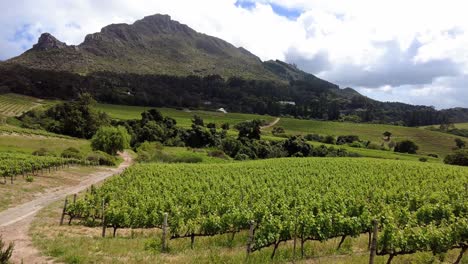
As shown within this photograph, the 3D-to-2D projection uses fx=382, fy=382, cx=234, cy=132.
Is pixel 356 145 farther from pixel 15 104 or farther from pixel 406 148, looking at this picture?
pixel 15 104

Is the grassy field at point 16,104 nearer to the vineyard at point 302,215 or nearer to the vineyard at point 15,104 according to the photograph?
the vineyard at point 15,104

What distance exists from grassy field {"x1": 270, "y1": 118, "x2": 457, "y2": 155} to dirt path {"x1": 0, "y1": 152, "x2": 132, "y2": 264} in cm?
10268

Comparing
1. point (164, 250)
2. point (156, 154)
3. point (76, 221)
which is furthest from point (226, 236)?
point (156, 154)

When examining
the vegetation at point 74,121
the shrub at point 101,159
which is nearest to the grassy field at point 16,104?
the vegetation at point 74,121

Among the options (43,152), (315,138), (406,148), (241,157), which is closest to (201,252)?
(43,152)

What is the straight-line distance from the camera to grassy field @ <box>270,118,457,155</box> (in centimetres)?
12662

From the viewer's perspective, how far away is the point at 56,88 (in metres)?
167

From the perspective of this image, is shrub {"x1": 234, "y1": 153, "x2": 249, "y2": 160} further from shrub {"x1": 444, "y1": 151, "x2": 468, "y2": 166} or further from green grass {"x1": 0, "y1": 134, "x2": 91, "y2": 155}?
shrub {"x1": 444, "y1": 151, "x2": 468, "y2": 166}

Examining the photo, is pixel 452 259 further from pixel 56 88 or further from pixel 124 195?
pixel 56 88

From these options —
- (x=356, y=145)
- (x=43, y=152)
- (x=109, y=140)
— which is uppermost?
(x=109, y=140)

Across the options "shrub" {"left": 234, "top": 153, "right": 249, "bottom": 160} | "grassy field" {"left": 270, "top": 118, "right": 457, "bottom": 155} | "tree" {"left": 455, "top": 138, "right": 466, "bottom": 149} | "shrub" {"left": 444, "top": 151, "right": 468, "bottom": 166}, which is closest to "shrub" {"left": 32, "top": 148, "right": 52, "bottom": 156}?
"shrub" {"left": 234, "top": 153, "right": 249, "bottom": 160}

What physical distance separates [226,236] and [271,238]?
501 centimetres

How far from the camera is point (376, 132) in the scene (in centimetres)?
13938

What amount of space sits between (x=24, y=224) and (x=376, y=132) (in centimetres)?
13316
